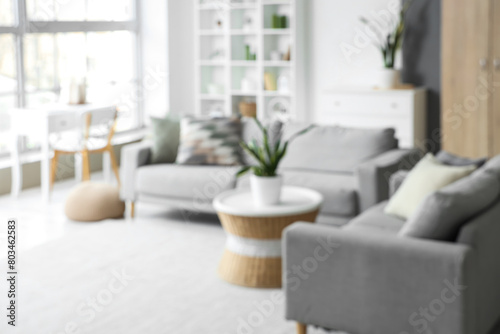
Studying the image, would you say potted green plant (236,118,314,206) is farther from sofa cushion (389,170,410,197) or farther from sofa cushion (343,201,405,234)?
sofa cushion (389,170,410,197)

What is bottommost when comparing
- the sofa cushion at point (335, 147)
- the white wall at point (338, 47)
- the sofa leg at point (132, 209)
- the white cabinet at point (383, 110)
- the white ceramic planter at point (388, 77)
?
the sofa leg at point (132, 209)

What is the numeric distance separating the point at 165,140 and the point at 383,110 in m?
2.20

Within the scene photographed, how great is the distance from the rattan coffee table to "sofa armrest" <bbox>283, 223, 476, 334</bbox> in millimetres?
852

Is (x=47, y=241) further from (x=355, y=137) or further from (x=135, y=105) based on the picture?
(x=135, y=105)

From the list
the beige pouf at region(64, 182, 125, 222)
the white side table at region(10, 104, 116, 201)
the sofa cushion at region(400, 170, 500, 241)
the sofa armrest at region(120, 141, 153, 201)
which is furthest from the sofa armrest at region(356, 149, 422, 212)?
the white side table at region(10, 104, 116, 201)

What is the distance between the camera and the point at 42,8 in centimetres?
718

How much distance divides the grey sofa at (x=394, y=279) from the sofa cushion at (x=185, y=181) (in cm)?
209

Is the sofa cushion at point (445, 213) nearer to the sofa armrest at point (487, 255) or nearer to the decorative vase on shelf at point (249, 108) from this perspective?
the sofa armrest at point (487, 255)

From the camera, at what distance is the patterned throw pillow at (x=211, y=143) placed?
5691mm

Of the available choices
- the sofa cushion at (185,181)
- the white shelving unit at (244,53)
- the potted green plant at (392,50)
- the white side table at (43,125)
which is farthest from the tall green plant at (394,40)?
the white side table at (43,125)

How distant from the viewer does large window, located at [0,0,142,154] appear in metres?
6.89

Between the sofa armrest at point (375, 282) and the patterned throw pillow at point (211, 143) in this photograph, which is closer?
the sofa armrest at point (375, 282)

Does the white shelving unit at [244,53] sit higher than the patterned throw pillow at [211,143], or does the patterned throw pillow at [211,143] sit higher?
the white shelving unit at [244,53]

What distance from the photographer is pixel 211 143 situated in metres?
5.73
